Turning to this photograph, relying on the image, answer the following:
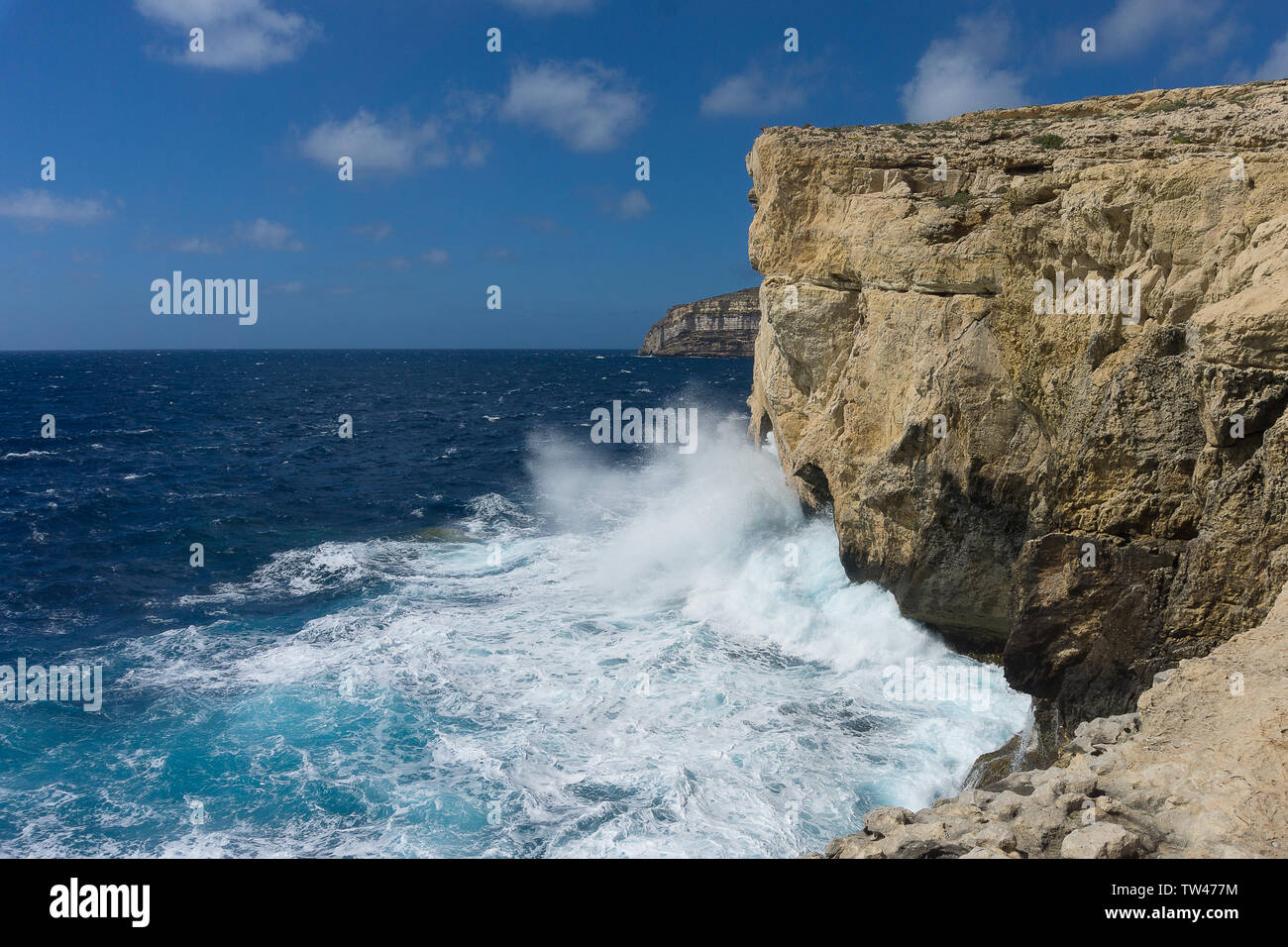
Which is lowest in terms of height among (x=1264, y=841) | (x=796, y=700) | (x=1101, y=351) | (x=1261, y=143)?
(x=796, y=700)

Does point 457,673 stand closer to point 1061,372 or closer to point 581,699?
point 581,699

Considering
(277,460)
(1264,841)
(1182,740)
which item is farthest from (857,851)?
(277,460)

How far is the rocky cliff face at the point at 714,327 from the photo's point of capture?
151 meters

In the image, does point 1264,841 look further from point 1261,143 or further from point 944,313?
point 1261,143

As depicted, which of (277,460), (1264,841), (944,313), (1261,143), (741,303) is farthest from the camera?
(741,303)

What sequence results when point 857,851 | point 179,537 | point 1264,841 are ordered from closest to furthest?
1. point 1264,841
2. point 857,851
3. point 179,537

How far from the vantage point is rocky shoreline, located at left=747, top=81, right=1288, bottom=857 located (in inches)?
279

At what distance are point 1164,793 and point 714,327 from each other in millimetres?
151916

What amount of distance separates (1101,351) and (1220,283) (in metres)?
1.84

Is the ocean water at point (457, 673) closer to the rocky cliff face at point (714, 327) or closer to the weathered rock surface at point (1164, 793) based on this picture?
the weathered rock surface at point (1164, 793)

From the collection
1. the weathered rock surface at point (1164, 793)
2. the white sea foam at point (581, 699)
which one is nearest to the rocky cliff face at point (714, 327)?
the white sea foam at point (581, 699)

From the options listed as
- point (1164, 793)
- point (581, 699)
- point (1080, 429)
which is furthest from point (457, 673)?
point (1164, 793)

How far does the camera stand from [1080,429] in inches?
456
